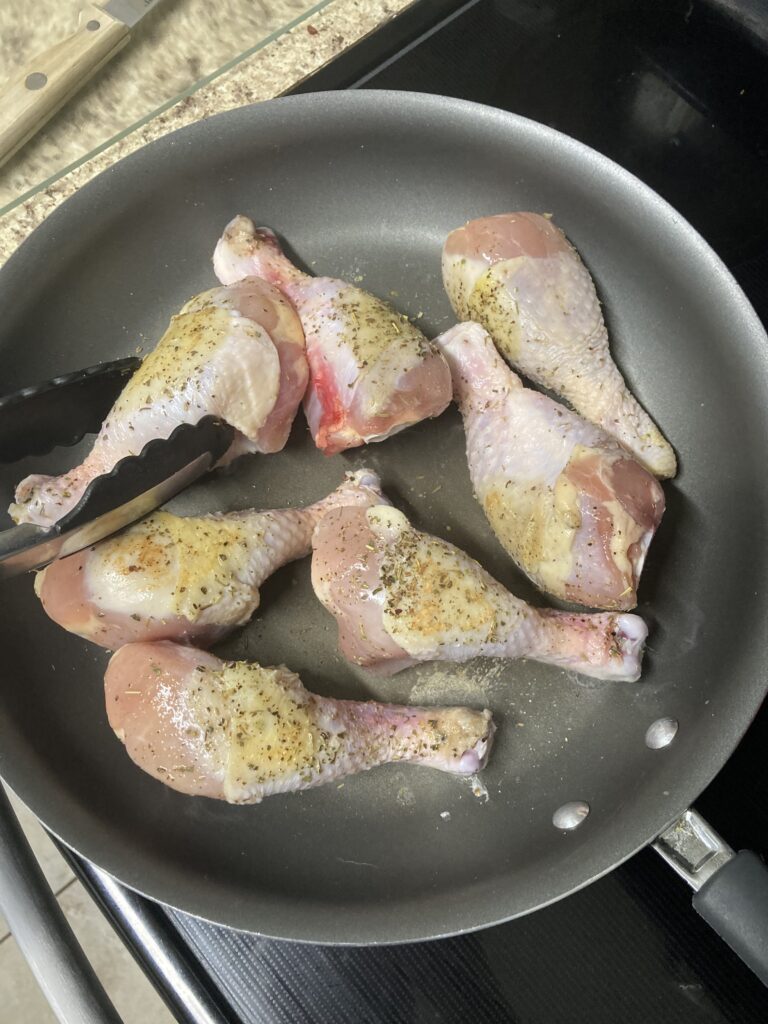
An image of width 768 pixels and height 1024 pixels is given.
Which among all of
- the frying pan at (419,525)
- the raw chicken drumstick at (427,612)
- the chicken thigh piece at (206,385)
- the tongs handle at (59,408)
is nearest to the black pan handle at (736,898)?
the frying pan at (419,525)

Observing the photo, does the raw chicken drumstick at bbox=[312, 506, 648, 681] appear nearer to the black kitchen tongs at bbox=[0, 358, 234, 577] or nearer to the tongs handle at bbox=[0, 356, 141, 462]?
the black kitchen tongs at bbox=[0, 358, 234, 577]

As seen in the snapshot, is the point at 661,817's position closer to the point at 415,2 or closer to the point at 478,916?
the point at 478,916

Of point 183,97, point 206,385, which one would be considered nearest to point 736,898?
point 206,385

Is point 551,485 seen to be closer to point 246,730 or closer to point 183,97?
point 246,730

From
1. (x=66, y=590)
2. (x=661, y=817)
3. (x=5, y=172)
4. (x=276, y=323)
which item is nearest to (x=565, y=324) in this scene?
(x=276, y=323)

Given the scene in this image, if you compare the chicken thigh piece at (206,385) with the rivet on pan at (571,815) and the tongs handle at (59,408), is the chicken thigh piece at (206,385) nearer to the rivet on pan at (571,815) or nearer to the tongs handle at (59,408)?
the tongs handle at (59,408)
